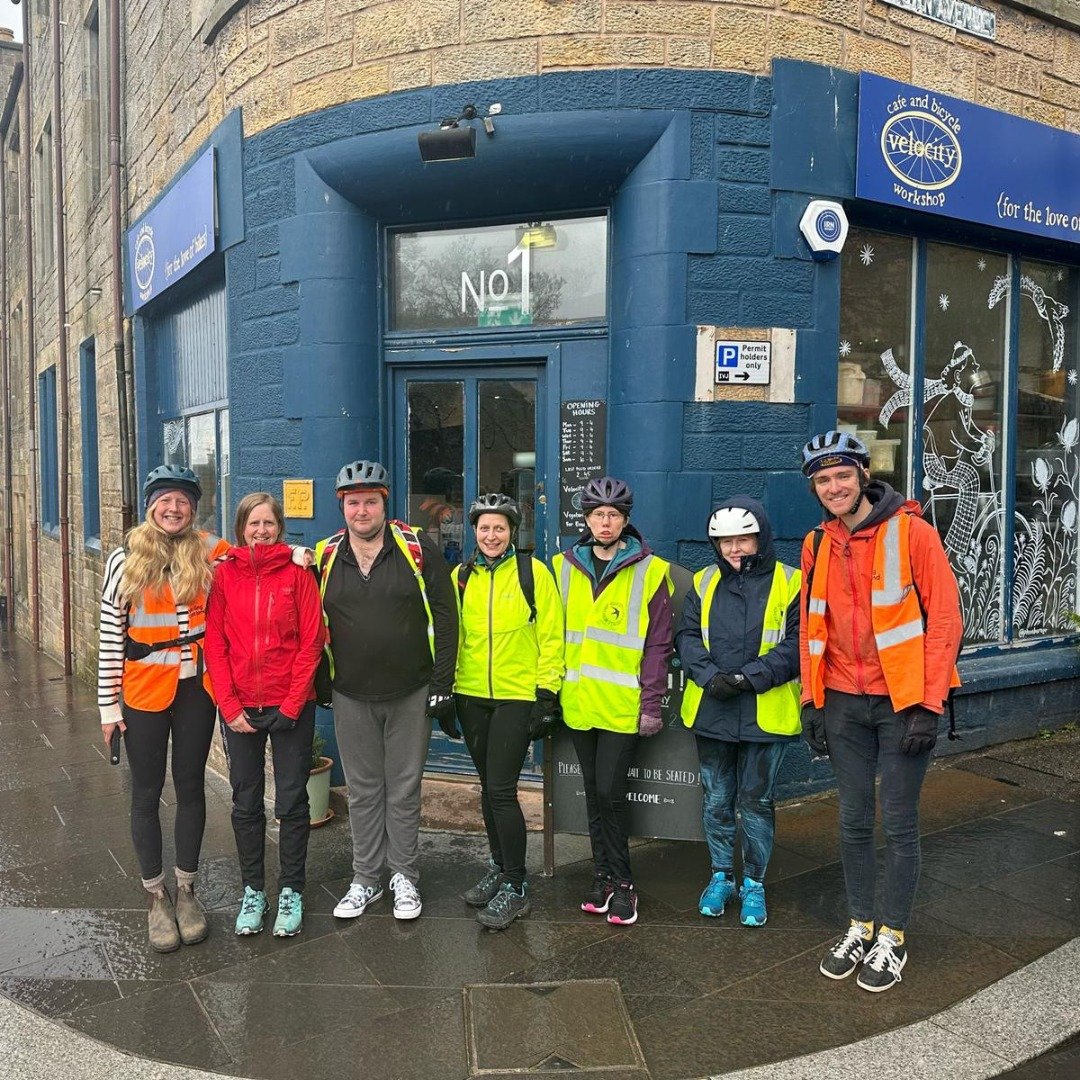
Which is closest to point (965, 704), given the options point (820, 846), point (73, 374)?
point (820, 846)

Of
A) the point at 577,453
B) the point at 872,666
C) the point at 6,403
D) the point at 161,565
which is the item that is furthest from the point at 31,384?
the point at 872,666

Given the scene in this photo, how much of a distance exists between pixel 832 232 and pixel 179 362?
571cm

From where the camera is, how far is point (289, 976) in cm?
387

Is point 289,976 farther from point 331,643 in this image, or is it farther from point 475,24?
point 475,24

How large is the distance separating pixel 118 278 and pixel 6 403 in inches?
419

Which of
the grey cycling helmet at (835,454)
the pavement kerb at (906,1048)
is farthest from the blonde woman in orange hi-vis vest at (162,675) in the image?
the grey cycling helmet at (835,454)

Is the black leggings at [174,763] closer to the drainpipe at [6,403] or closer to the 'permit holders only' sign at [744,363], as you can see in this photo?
the 'permit holders only' sign at [744,363]

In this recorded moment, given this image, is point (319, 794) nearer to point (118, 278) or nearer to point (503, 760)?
point (503, 760)

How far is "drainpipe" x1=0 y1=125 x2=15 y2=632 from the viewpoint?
54.9 feet

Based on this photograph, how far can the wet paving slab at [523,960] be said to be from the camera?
338 centimetres

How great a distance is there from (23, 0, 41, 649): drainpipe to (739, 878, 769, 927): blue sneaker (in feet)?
42.4

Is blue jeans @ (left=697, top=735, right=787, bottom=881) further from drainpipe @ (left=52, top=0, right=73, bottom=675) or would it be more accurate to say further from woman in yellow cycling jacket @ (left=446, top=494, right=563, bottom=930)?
drainpipe @ (left=52, top=0, right=73, bottom=675)

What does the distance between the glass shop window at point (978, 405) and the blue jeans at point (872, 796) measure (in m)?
2.70

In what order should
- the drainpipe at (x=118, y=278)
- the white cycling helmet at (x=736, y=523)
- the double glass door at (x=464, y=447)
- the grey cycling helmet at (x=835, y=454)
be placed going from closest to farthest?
the grey cycling helmet at (x=835, y=454) < the white cycling helmet at (x=736, y=523) < the double glass door at (x=464, y=447) < the drainpipe at (x=118, y=278)
